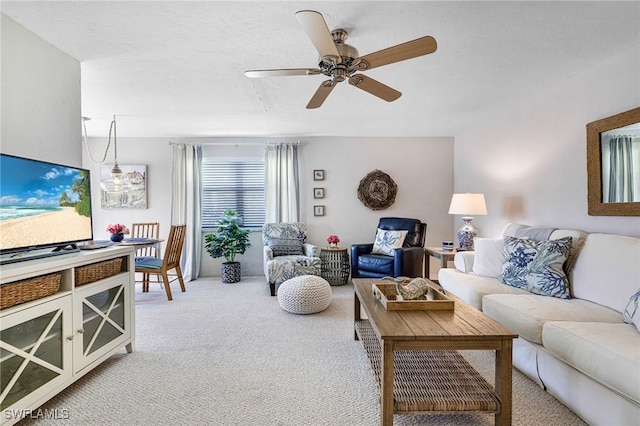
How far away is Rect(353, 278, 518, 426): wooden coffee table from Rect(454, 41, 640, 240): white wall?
1.68 m

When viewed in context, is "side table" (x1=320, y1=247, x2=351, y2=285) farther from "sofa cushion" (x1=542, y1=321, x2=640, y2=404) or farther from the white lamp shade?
"sofa cushion" (x1=542, y1=321, x2=640, y2=404)

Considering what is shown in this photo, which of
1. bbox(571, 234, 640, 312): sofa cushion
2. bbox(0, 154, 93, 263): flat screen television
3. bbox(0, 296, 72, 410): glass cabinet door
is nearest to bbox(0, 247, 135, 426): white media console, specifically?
bbox(0, 296, 72, 410): glass cabinet door

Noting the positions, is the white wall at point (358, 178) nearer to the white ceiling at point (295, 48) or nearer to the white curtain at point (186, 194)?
the white curtain at point (186, 194)

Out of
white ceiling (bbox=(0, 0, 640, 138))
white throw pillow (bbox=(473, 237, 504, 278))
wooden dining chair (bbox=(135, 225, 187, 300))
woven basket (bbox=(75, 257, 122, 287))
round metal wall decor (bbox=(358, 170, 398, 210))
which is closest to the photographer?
white ceiling (bbox=(0, 0, 640, 138))

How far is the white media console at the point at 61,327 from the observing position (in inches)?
60.6

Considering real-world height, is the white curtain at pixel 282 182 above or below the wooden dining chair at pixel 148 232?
above

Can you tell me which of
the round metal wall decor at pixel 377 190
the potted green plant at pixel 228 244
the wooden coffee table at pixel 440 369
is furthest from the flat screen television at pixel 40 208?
the round metal wall decor at pixel 377 190

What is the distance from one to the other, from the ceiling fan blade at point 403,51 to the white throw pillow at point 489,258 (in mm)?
2074

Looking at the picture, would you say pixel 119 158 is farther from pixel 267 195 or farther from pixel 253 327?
pixel 253 327

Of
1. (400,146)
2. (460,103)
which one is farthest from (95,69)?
(400,146)

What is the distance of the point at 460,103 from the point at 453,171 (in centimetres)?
185

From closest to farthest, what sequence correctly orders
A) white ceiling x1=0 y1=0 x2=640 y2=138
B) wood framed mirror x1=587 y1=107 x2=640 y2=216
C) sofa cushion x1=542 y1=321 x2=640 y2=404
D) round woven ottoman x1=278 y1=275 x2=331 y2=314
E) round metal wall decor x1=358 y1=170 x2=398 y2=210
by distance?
sofa cushion x1=542 y1=321 x2=640 y2=404
white ceiling x1=0 y1=0 x2=640 y2=138
wood framed mirror x1=587 y1=107 x2=640 y2=216
round woven ottoman x1=278 y1=275 x2=331 y2=314
round metal wall decor x1=358 y1=170 x2=398 y2=210

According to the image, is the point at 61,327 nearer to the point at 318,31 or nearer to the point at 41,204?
the point at 41,204

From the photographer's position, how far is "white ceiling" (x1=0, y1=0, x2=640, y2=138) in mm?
1860
